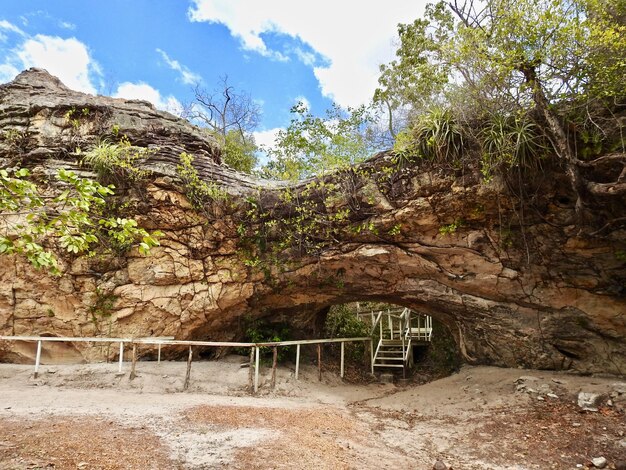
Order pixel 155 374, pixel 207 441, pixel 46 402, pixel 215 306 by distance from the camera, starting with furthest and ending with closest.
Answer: pixel 215 306 < pixel 155 374 < pixel 46 402 < pixel 207 441

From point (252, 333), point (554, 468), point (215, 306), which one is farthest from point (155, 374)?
point (554, 468)

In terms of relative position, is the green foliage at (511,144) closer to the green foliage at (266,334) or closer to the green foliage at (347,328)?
the green foliage at (266,334)

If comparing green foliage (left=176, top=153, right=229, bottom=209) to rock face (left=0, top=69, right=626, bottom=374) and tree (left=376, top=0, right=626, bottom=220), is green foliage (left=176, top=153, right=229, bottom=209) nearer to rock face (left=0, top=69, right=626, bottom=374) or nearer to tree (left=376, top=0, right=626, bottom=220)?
rock face (left=0, top=69, right=626, bottom=374)

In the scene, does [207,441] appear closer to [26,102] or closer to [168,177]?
[168,177]

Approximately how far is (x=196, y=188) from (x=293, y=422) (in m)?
6.08

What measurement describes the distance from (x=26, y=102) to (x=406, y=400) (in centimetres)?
1241

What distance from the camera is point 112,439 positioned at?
15.1 ft

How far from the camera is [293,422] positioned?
603 centimetres

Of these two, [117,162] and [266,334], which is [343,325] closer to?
[266,334]

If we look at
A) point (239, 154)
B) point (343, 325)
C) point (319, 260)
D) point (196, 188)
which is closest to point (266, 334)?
point (319, 260)

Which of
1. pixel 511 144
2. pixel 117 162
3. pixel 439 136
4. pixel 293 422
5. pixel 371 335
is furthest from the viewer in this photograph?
pixel 371 335

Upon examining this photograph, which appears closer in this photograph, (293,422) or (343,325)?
(293,422)

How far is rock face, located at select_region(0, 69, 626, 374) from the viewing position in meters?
7.79

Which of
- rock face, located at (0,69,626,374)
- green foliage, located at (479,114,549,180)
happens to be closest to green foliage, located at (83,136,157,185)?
rock face, located at (0,69,626,374)
